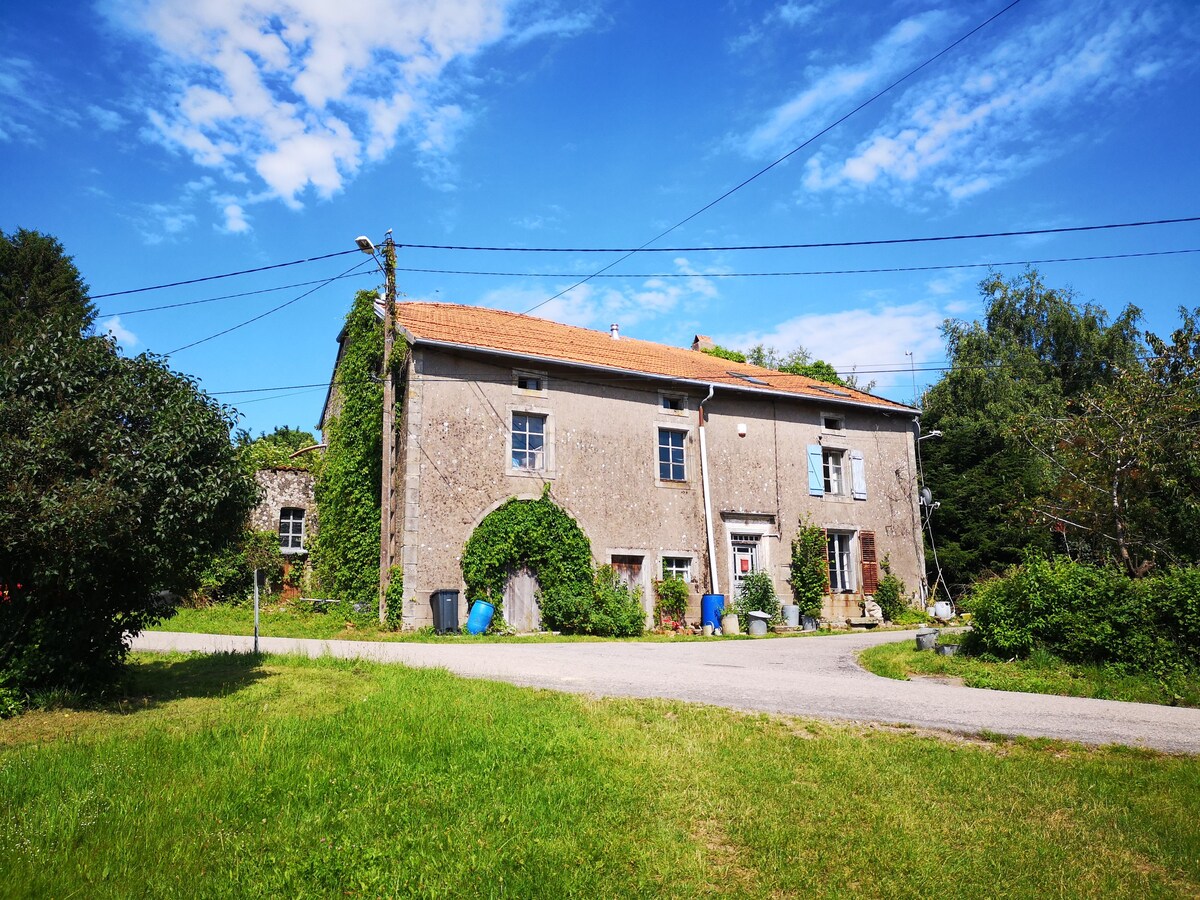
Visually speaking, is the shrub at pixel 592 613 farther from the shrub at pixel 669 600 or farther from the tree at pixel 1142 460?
the tree at pixel 1142 460

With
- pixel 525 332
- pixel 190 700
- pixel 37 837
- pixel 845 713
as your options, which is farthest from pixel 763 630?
Result: pixel 37 837

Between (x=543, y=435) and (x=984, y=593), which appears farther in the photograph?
(x=543, y=435)

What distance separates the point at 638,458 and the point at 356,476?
21.5 ft

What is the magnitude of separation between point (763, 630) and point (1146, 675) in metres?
9.49

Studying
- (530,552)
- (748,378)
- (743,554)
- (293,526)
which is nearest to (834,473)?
(748,378)

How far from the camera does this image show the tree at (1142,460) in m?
13.3

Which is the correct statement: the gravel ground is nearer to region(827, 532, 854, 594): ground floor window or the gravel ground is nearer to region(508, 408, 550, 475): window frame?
region(508, 408, 550, 475): window frame

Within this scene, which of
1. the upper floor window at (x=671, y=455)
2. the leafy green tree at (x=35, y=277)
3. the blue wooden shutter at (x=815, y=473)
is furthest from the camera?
the leafy green tree at (x=35, y=277)

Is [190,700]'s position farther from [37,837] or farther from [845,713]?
[845,713]

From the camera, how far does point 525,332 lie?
1995 cm

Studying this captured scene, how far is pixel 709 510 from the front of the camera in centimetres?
1934

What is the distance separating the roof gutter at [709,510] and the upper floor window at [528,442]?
414 cm

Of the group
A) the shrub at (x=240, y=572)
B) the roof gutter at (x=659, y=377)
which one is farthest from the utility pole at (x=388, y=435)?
the shrub at (x=240, y=572)

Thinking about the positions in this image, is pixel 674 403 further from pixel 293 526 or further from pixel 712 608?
pixel 293 526
